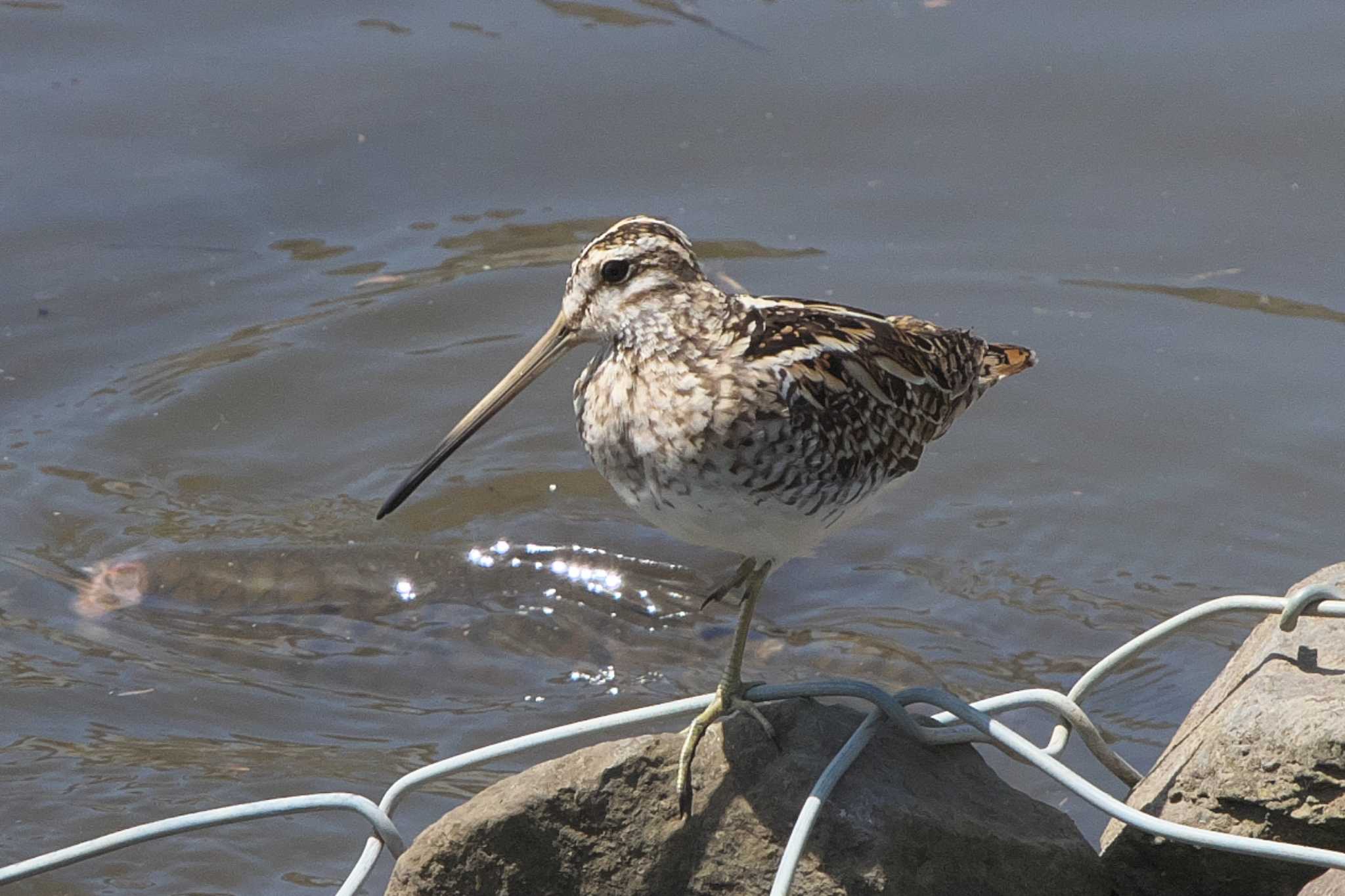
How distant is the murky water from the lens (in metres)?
5.66

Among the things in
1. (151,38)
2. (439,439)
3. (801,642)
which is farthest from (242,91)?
(801,642)

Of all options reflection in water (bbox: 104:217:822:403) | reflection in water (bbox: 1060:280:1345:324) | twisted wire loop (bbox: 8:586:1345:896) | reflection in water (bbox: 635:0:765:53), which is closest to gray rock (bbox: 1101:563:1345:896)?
twisted wire loop (bbox: 8:586:1345:896)

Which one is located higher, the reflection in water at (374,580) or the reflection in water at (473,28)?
the reflection in water at (473,28)

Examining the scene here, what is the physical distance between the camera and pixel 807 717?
365 cm

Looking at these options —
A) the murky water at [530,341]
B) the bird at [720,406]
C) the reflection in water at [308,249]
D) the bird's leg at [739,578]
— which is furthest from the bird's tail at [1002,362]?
the reflection in water at [308,249]

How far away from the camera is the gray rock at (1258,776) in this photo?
3.22m

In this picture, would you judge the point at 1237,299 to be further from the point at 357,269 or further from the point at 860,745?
the point at 860,745

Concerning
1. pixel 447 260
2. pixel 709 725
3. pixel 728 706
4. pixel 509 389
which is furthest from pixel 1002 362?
pixel 447 260

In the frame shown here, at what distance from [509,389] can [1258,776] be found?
1866 mm

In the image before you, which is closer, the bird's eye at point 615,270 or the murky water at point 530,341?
the bird's eye at point 615,270

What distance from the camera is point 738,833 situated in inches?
137

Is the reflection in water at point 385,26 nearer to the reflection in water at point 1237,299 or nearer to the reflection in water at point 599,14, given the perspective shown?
the reflection in water at point 599,14

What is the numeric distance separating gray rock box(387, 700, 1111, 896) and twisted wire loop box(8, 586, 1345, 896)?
85 mm

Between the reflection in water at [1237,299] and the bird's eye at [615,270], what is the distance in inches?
156
